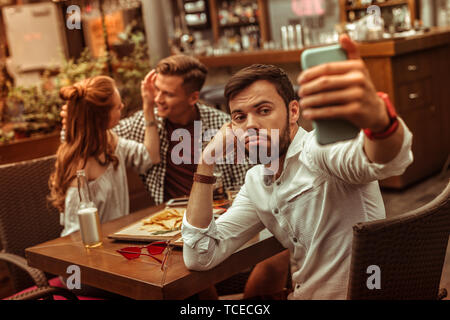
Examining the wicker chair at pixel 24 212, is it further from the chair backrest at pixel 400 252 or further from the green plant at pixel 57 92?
the chair backrest at pixel 400 252

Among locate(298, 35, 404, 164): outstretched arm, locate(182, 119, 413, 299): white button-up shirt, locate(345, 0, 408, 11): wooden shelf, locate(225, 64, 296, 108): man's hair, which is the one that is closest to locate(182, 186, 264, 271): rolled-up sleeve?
locate(182, 119, 413, 299): white button-up shirt

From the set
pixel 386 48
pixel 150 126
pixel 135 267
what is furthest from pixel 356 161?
pixel 386 48

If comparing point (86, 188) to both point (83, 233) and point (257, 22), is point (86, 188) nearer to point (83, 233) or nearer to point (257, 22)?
point (83, 233)

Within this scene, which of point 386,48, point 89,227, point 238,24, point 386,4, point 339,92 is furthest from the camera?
point 238,24

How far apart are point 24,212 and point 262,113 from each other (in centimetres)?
136

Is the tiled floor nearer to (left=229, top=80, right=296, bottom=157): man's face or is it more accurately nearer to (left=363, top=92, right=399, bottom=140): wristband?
(left=229, top=80, right=296, bottom=157): man's face

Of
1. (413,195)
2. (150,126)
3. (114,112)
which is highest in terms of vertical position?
(114,112)

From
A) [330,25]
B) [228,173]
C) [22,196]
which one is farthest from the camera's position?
[330,25]

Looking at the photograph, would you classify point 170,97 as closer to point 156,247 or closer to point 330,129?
point 156,247

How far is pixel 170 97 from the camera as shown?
2705 mm

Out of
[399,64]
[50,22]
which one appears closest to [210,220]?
[399,64]

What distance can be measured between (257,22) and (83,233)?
22.8 feet

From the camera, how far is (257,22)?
8.39 meters

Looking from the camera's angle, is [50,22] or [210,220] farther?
[50,22]
